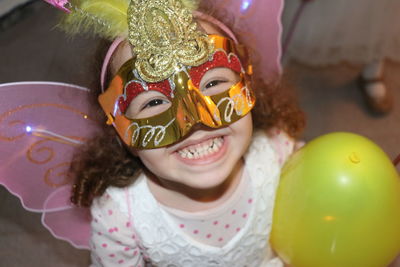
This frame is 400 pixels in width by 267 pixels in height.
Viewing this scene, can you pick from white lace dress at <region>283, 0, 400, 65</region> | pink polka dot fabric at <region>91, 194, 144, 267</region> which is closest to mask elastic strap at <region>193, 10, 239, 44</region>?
pink polka dot fabric at <region>91, 194, 144, 267</region>

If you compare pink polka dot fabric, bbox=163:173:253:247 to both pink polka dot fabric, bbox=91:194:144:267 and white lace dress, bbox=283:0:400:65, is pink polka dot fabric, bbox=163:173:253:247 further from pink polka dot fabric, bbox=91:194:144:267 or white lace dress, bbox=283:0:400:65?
white lace dress, bbox=283:0:400:65

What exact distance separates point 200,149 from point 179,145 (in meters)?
0.04

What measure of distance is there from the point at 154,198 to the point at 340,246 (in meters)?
0.38

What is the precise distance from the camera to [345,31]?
5.86 ft

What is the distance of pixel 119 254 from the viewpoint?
1036 millimetres

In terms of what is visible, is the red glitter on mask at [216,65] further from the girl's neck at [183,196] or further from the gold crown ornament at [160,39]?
the girl's neck at [183,196]

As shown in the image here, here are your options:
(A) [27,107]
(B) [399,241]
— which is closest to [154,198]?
(A) [27,107]

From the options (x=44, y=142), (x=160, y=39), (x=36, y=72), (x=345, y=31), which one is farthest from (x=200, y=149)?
(x=345, y=31)

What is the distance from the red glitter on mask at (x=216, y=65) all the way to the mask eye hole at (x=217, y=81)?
1 centimetres

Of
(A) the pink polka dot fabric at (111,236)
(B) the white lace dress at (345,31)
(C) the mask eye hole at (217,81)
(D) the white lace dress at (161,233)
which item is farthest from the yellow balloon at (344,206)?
(B) the white lace dress at (345,31)

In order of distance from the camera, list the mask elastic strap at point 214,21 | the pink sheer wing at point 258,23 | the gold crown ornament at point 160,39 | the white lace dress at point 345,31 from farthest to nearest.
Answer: the white lace dress at point 345,31, the pink sheer wing at point 258,23, the mask elastic strap at point 214,21, the gold crown ornament at point 160,39

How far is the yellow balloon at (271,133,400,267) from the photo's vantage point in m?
0.91

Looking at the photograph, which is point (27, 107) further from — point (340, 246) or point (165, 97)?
point (340, 246)

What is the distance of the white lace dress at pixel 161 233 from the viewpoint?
1.03 metres
